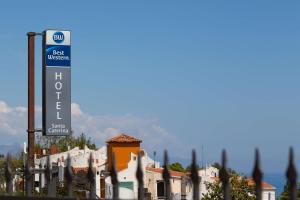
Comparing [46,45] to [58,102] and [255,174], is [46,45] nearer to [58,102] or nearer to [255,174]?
[58,102]

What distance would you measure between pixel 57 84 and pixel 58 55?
1080 mm

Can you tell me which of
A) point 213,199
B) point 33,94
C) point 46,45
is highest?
point 46,45

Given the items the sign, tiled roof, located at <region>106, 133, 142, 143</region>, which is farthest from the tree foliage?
the sign

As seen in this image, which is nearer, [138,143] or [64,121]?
[64,121]

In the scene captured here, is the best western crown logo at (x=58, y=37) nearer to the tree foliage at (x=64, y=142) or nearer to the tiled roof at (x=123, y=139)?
the tiled roof at (x=123, y=139)

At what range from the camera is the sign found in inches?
1040

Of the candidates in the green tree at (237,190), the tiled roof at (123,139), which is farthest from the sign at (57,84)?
the tiled roof at (123,139)

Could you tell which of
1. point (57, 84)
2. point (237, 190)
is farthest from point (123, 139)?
point (57, 84)

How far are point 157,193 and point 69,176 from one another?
5780 centimetres

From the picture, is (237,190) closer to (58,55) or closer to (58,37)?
(58,55)

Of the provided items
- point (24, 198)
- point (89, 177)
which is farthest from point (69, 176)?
point (24, 198)

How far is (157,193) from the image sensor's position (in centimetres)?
6594

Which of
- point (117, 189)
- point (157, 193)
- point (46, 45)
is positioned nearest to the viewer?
point (117, 189)

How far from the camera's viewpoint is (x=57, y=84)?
1069 inches
